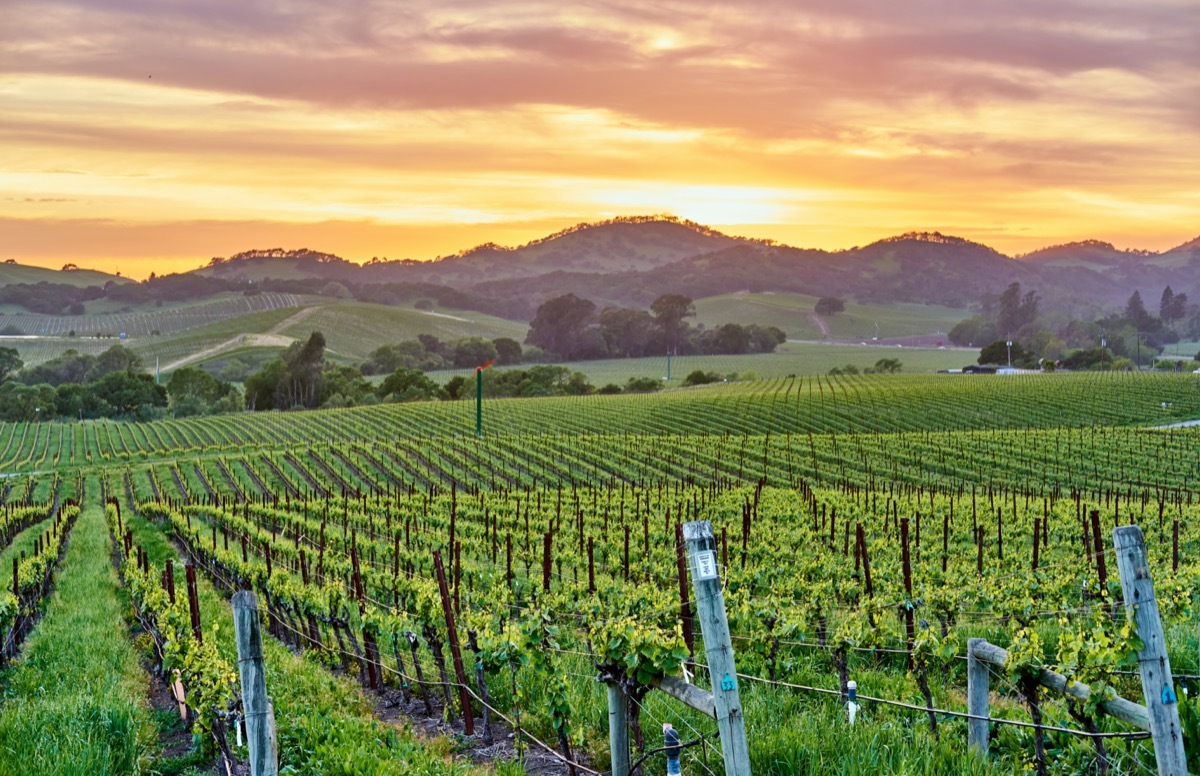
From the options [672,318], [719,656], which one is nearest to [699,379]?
[672,318]

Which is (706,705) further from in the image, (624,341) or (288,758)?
(624,341)

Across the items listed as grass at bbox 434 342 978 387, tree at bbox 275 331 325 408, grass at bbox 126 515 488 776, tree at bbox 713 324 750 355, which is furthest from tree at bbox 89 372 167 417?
grass at bbox 126 515 488 776

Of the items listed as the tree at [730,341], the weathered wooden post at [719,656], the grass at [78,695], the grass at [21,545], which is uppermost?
the tree at [730,341]

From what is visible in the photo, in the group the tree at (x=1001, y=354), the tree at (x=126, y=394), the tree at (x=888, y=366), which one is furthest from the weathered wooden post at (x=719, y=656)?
the tree at (x=1001, y=354)

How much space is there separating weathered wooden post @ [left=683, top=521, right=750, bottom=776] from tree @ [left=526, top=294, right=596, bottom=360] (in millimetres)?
177872

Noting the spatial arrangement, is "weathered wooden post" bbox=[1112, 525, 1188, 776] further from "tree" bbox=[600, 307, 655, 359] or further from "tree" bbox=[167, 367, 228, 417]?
"tree" bbox=[600, 307, 655, 359]

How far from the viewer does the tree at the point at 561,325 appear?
605ft

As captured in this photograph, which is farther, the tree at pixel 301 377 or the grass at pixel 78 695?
the tree at pixel 301 377

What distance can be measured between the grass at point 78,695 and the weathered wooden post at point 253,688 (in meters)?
1.29

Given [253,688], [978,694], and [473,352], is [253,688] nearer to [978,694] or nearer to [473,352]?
[978,694]

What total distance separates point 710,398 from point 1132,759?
88.1 m

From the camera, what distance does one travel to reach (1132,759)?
6.31m

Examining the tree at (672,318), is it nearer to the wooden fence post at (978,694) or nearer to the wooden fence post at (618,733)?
the wooden fence post at (978,694)

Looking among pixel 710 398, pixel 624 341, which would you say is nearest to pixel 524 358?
pixel 624 341
